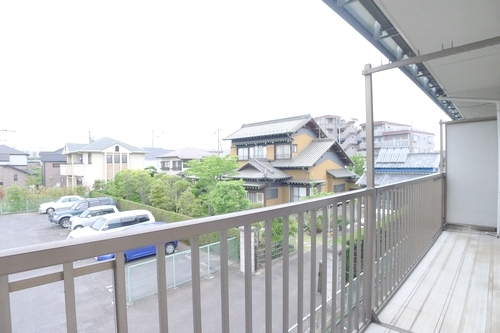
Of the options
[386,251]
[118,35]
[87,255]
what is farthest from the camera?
[118,35]

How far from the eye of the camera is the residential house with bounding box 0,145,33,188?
7.36ft

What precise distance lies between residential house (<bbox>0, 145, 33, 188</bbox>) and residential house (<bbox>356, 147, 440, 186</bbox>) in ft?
13.3

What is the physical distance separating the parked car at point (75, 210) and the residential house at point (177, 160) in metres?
1.33

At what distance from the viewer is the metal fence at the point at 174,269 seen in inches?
27.4

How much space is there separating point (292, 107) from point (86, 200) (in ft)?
11.7

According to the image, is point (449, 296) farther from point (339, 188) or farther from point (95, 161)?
point (95, 161)

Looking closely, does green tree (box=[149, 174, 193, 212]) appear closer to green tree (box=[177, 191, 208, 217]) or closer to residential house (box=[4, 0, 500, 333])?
green tree (box=[177, 191, 208, 217])

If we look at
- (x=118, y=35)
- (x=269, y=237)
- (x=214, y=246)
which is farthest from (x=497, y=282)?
(x=118, y=35)

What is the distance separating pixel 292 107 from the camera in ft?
15.8

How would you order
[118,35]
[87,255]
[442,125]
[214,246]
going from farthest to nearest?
1. [442,125]
2. [118,35]
3. [214,246]
4. [87,255]

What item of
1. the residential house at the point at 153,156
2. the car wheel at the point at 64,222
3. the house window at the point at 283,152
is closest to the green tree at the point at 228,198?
the house window at the point at 283,152

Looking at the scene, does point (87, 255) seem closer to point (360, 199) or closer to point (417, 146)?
point (360, 199)

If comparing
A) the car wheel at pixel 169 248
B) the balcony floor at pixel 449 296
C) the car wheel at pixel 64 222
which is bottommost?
the balcony floor at pixel 449 296

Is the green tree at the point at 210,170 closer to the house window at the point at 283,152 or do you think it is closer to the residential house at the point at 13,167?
the house window at the point at 283,152
